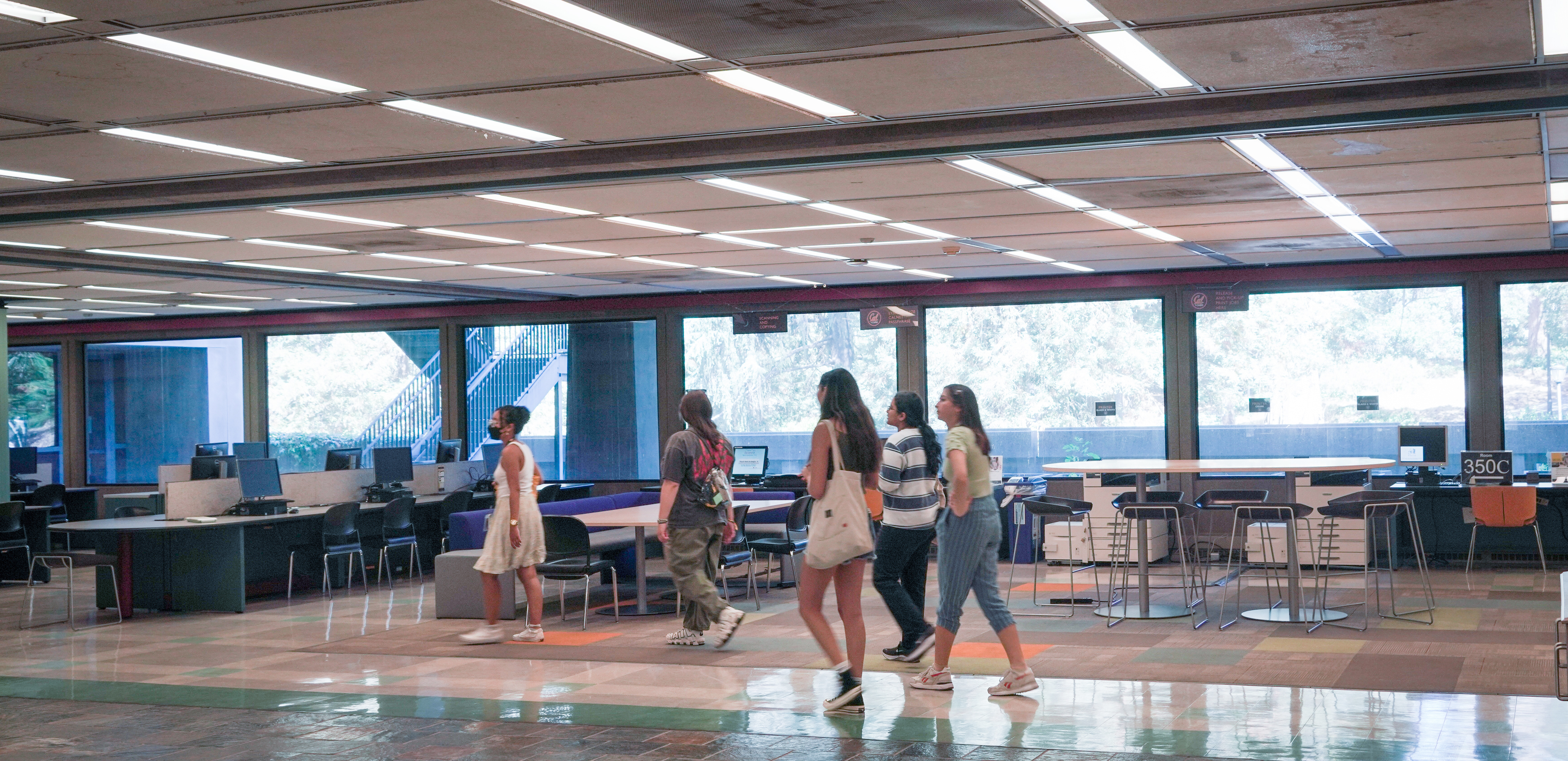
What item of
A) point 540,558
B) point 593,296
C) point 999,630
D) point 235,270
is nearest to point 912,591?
point 999,630

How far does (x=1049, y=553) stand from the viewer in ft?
39.1

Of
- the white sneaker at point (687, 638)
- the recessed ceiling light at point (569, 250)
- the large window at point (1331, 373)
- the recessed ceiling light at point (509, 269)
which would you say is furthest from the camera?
the large window at point (1331, 373)

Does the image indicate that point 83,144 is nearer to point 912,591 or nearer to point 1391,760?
point 912,591

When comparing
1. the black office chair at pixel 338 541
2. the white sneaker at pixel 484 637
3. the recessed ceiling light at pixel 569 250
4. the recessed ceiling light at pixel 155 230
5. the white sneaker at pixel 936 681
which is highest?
the recessed ceiling light at pixel 569 250

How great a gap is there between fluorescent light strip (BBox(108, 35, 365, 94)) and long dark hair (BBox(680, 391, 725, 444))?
3165mm

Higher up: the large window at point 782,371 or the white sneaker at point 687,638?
the large window at point 782,371

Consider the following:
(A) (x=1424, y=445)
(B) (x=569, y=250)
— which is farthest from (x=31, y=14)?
(A) (x=1424, y=445)

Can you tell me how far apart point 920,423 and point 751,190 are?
1908mm

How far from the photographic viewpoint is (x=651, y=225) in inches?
351

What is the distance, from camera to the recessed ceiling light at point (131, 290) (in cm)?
1241

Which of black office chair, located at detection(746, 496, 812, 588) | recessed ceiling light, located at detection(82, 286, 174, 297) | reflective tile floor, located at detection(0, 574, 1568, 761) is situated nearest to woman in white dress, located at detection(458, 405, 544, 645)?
reflective tile floor, located at detection(0, 574, 1568, 761)

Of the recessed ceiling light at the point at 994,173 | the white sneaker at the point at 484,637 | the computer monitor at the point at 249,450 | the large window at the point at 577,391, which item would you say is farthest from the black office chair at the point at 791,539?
the computer monitor at the point at 249,450

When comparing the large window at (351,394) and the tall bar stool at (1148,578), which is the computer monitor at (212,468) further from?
the tall bar stool at (1148,578)

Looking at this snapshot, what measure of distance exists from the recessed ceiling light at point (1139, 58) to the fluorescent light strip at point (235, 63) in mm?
2678
